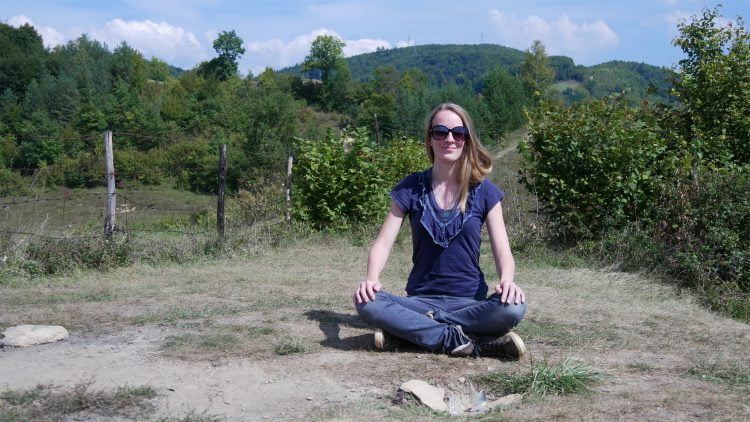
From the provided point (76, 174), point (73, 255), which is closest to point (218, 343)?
point (73, 255)

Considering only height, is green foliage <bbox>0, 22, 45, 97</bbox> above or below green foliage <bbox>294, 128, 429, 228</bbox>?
above

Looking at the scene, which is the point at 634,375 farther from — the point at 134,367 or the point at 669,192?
the point at 669,192

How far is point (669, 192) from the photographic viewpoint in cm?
866

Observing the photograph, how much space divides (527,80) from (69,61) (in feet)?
178

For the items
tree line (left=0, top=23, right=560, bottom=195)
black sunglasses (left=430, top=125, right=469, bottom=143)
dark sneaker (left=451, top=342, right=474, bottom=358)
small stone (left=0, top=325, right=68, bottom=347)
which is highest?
tree line (left=0, top=23, right=560, bottom=195)

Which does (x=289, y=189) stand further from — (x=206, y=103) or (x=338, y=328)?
(x=206, y=103)

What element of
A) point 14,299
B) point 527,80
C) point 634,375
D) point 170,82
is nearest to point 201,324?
point 14,299

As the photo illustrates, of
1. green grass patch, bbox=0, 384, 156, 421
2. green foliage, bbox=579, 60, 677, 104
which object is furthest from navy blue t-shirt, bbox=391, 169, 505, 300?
green foliage, bbox=579, 60, 677, 104

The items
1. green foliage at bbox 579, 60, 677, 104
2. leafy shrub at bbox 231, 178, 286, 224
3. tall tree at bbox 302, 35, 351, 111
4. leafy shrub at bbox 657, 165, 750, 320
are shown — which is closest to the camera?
leafy shrub at bbox 657, 165, 750, 320

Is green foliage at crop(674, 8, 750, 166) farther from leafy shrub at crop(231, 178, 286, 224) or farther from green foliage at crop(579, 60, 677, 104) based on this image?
green foliage at crop(579, 60, 677, 104)

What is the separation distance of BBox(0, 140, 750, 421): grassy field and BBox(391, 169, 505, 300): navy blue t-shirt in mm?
481

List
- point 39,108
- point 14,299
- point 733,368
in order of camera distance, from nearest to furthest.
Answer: point 733,368
point 14,299
point 39,108

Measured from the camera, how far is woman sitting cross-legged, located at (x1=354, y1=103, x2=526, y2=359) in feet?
14.2

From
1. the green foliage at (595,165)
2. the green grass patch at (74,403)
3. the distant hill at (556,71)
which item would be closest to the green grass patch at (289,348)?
the green grass patch at (74,403)
